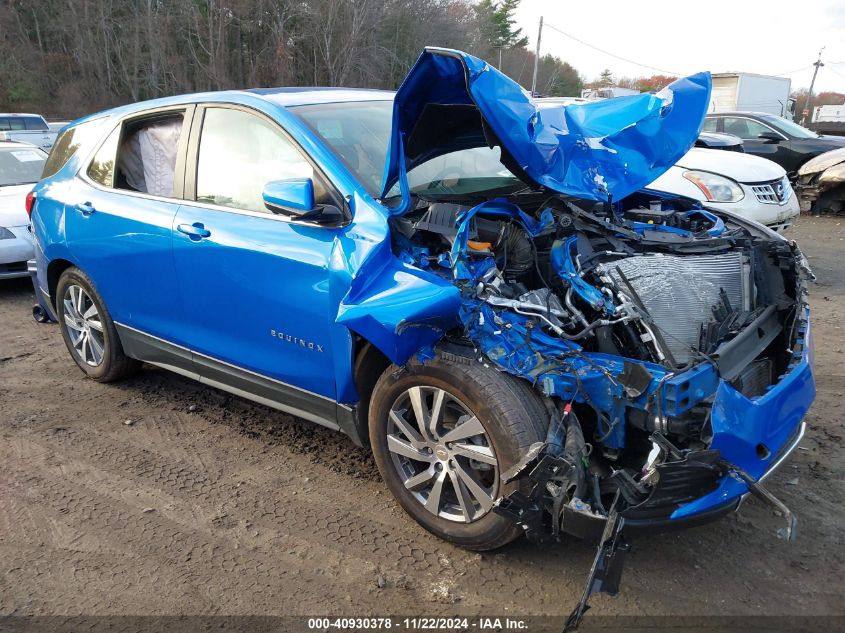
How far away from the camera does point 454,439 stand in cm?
263

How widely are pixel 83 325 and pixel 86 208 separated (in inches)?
36.8

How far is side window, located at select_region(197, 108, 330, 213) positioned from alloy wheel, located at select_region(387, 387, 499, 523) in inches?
47.9

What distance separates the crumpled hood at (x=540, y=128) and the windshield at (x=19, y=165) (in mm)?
6971

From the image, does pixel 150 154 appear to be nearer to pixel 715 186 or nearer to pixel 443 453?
pixel 443 453

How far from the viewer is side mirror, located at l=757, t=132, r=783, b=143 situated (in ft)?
39.5

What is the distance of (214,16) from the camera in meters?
41.1

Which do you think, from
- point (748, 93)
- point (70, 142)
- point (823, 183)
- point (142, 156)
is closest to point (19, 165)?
point (70, 142)

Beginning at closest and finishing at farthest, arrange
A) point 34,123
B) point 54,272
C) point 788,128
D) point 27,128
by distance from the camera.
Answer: point 54,272
point 788,128
point 27,128
point 34,123

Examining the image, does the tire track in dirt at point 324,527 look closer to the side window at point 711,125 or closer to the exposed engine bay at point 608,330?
the exposed engine bay at point 608,330

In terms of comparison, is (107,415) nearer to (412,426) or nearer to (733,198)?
(412,426)

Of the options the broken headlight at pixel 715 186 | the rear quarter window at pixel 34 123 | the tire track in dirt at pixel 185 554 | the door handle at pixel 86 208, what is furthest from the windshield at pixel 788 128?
the rear quarter window at pixel 34 123

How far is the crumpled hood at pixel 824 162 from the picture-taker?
1019cm

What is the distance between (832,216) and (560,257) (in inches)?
402

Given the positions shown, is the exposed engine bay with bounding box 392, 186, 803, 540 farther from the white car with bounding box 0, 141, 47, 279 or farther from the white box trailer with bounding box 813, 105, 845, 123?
the white box trailer with bounding box 813, 105, 845, 123
